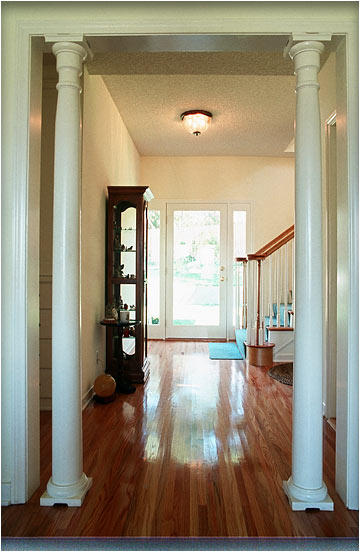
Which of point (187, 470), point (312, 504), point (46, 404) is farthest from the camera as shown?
point (46, 404)

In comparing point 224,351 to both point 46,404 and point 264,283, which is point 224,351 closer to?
point 264,283

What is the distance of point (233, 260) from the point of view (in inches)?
271

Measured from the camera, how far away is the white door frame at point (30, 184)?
82.1 inches

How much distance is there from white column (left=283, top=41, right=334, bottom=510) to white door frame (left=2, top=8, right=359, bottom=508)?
0.47ft

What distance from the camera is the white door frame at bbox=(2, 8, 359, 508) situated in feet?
6.84

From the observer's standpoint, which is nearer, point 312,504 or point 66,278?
point 312,504

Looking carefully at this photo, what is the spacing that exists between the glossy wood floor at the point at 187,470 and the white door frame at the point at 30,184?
0.31 meters

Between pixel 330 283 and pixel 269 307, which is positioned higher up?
pixel 330 283

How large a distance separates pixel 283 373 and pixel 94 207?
2806 mm

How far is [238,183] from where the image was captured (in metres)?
6.89

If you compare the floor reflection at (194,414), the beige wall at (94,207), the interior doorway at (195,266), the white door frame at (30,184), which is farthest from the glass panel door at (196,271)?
the white door frame at (30,184)

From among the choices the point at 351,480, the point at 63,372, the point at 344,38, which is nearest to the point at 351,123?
the point at 344,38

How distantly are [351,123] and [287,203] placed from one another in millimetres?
4877

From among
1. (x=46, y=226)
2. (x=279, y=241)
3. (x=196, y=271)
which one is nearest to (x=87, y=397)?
(x=46, y=226)
